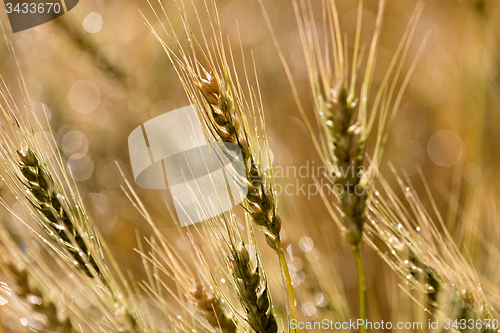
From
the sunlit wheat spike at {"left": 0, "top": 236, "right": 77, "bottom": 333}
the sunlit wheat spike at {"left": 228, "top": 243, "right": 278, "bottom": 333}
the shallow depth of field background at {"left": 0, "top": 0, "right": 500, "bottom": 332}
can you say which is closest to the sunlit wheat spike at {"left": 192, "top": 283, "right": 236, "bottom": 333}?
the sunlit wheat spike at {"left": 228, "top": 243, "right": 278, "bottom": 333}

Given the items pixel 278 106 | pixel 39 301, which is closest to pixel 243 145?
pixel 39 301

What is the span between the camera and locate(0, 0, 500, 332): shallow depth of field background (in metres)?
0.59

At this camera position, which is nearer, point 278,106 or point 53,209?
point 53,209

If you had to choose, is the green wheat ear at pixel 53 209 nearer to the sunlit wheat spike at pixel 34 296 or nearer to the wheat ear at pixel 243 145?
the sunlit wheat spike at pixel 34 296

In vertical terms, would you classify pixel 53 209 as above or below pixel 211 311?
above

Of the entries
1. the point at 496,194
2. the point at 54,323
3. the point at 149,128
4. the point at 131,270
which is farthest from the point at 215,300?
the point at 496,194

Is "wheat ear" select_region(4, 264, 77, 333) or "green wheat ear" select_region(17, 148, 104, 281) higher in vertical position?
"green wheat ear" select_region(17, 148, 104, 281)

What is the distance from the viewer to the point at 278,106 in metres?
0.72

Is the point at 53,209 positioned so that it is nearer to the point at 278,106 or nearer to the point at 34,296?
the point at 34,296

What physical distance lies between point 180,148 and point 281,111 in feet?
1.11

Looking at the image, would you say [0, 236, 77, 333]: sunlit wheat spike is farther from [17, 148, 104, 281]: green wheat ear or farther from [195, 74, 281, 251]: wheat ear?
[195, 74, 281, 251]: wheat ear

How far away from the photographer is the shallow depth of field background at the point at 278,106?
59cm

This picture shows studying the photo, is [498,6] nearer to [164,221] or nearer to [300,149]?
[300,149]

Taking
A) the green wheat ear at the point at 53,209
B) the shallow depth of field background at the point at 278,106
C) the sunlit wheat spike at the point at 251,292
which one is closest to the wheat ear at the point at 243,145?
the sunlit wheat spike at the point at 251,292
